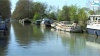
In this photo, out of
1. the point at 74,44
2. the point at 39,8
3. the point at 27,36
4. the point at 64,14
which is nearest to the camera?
the point at 74,44

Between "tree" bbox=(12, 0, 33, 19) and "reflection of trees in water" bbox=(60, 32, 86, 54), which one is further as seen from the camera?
"tree" bbox=(12, 0, 33, 19)

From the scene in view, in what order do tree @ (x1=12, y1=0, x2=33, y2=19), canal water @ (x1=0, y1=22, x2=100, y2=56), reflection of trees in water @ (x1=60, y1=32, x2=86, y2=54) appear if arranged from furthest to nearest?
tree @ (x1=12, y1=0, x2=33, y2=19) < reflection of trees in water @ (x1=60, y1=32, x2=86, y2=54) < canal water @ (x1=0, y1=22, x2=100, y2=56)

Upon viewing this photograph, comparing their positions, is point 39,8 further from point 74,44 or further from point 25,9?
point 74,44

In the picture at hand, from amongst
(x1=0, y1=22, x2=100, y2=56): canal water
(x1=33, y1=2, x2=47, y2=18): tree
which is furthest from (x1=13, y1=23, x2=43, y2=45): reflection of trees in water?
(x1=33, y1=2, x2=47, y2=18): tree

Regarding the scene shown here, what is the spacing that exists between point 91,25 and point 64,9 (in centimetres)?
3752

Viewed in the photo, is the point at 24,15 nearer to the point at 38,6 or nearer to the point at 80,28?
the point at 38,6

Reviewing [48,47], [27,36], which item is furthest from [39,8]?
[48,47]

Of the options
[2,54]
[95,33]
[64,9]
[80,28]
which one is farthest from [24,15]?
[2,54]

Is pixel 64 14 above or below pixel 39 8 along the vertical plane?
below

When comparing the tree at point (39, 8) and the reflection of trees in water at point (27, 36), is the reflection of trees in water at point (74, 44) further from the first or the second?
the tree at point (39, 8)

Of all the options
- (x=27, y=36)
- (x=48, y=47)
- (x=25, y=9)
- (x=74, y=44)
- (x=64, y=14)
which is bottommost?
(x=27, y=36)

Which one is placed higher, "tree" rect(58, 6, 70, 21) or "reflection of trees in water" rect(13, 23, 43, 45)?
"tree" rect(58, 6, 70, 21)

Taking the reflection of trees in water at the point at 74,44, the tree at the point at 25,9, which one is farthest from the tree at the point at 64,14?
the tree at the point at 25,9

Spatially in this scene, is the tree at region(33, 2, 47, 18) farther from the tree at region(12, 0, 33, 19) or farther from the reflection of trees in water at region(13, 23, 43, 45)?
the reflection of trees in water at region(13, 23, 43, 45)
